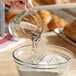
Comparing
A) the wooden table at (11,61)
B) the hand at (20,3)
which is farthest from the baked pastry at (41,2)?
the hand at (20,3)

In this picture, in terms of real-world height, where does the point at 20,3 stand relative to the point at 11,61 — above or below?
above

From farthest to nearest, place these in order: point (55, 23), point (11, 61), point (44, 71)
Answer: point (55, 23), point (11, 61), point (44, 71)

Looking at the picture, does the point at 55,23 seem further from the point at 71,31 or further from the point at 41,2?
the point at 71,31

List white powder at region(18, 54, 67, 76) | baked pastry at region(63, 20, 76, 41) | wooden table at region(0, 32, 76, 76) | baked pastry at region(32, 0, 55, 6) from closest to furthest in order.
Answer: white powder at region(18, 54, 67, 76) < wooden table at region(0, 32, 76, 76) < baked pastry at region(63, 20, 76, 41) < baked pastry at region(32, 0, 55, 6)

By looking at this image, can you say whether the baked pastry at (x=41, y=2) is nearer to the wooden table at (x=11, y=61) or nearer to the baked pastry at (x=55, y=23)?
the baked pastry at (x=55, y=23)

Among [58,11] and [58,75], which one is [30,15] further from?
[58,11]

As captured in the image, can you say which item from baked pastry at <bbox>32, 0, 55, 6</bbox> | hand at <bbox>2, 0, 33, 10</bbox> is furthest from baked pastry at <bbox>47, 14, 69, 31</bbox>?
hand at <bbox>2, 0, 33, 10</bbox>

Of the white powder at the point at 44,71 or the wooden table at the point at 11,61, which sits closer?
the white powder at the point at 44,71

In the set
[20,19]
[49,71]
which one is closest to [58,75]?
[49,71]

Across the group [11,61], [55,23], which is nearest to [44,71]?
[11,61]

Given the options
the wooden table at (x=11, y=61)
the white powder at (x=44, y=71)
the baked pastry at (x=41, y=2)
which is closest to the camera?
the white powder at (x=44, y=71)

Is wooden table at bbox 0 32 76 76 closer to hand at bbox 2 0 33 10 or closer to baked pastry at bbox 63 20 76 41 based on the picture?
baked pastry at bbox 63 20 76 41

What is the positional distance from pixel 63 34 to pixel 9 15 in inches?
36.1

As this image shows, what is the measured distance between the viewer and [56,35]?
1104 mm
